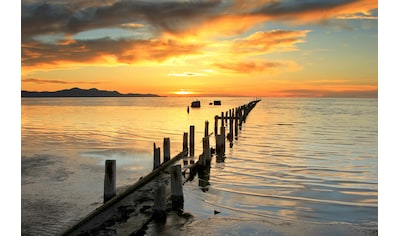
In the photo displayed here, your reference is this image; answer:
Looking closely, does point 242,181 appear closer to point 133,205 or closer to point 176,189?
point 176,189

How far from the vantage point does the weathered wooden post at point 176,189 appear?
10.5 meters

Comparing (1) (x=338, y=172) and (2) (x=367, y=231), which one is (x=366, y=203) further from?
(1) (x=338, y=172)

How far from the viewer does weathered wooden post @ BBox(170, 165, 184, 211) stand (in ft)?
34.5

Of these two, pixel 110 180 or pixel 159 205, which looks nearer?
pixel 159 205

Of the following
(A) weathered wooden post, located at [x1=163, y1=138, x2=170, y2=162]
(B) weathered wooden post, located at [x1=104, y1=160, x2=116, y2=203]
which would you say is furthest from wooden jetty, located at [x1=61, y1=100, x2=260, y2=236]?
(A) weathered wooden post, located at [x1=163, y1=138, x2=170, y2=162]

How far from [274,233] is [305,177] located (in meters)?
6.96

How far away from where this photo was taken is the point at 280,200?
11742 mm

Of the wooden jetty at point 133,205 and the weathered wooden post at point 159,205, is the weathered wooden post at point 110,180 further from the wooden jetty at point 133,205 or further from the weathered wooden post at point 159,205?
the weathered wooden post at point 159,205

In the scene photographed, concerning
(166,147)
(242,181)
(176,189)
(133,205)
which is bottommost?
(242,181)

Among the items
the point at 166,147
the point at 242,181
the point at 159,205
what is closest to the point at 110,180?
the point at 159,205

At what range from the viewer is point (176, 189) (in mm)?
10781
